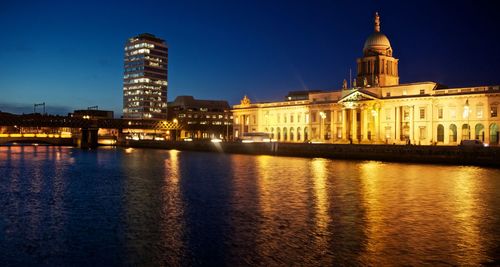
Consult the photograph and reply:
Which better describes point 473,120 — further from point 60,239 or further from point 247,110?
point 60,239

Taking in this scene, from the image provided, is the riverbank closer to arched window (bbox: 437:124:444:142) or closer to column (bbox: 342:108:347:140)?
column (bbox: 342:108:347:140)

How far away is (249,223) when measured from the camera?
26.2 metres

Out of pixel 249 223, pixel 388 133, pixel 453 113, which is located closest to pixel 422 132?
pixel 453 113

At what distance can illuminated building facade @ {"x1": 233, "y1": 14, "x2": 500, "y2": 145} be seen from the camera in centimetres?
10381

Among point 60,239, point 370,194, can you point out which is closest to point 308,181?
point 370,194

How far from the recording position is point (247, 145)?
4412 inches

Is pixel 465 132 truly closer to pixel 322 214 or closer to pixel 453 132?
pixel 453 132

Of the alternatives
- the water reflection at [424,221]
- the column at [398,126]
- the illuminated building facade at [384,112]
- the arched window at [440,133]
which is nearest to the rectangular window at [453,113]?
the illuminated building facade at [384,112]

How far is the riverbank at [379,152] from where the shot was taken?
69125mm

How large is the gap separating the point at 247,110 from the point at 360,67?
1699 inches

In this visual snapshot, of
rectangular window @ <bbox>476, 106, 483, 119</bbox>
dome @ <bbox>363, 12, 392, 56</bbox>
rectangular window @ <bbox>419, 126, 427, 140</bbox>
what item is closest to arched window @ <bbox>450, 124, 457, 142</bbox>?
rectangular window @ <bbox>419, 126, 427, 140</bbox>

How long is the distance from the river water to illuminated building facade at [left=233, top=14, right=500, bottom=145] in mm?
63426

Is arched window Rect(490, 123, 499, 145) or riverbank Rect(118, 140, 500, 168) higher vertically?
arched window Rect(490, 123, 499, 145)

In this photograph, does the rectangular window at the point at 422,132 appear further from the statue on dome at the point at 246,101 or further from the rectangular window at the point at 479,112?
the statue on dome at the point at 246,101
